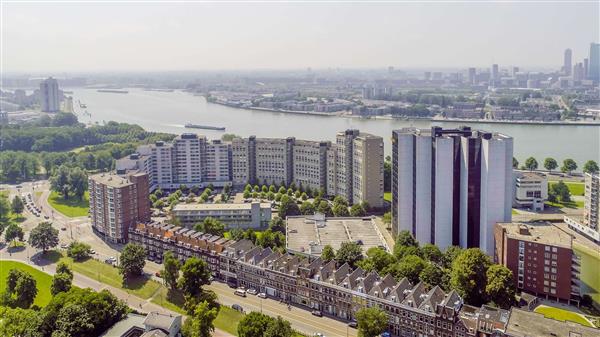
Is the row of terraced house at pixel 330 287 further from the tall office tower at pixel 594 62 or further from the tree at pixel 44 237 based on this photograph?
the tall office tower at pixel 594 62

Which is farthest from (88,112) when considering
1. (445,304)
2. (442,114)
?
(445,304)

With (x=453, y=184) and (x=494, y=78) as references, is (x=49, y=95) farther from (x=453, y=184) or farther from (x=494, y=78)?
(x=494, y=78)

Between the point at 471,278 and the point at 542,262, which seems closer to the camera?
the point at 471,278

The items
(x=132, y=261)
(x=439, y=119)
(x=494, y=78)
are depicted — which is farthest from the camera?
(x=494, y=78)

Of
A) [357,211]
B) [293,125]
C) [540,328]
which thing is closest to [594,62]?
[293,125]

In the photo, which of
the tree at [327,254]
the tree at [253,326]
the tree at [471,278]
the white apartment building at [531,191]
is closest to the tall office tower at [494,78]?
the white apartment building at [531,191]

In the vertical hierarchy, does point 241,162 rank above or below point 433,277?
above

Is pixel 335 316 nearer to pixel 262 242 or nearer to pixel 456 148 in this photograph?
pixel 262 242

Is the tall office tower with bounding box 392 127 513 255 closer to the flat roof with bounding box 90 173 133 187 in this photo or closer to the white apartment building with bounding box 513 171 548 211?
the white apartment building with bounding box 513 171 548 211
